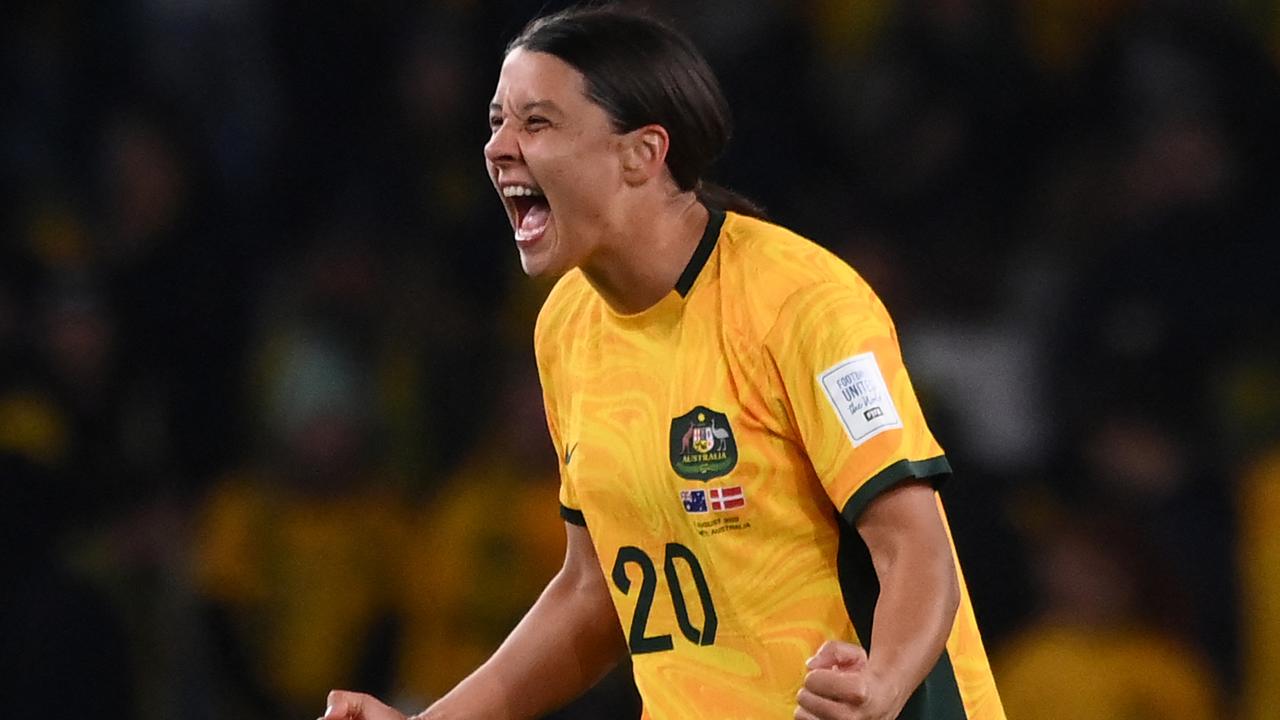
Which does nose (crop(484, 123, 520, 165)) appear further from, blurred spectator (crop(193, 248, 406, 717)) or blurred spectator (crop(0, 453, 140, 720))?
blurred spectator (crop(193, 248, 406, 717))

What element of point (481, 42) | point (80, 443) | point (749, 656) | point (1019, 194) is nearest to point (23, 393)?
point (80, 443)

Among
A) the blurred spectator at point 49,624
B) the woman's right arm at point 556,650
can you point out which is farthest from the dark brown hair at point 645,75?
the blurred spectator at point 49,624

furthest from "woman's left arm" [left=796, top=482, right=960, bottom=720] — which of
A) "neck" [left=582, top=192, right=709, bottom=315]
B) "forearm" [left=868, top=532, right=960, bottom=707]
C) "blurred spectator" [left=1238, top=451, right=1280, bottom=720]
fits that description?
"blurred spectator" [left=1238, top=451, right=1280, bottom=720]

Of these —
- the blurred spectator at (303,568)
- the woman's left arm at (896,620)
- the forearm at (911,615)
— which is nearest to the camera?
the woman's left arm at (896,620)

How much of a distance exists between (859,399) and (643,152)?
0.49 m

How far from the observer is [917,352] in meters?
6.02

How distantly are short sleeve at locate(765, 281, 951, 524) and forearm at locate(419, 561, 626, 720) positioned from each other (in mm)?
577

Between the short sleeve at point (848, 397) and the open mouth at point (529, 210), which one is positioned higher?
the open mouth at point (529, 210)

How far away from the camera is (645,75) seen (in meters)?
2.83

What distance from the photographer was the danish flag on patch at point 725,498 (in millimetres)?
2707

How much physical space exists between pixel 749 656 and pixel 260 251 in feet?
14.1

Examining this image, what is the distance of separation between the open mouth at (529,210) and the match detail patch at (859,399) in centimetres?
47

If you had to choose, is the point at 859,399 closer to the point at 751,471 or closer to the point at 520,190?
the point at 751,471

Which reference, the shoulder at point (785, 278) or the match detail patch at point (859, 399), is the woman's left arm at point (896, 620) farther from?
the shoulder at point (785, 278)
